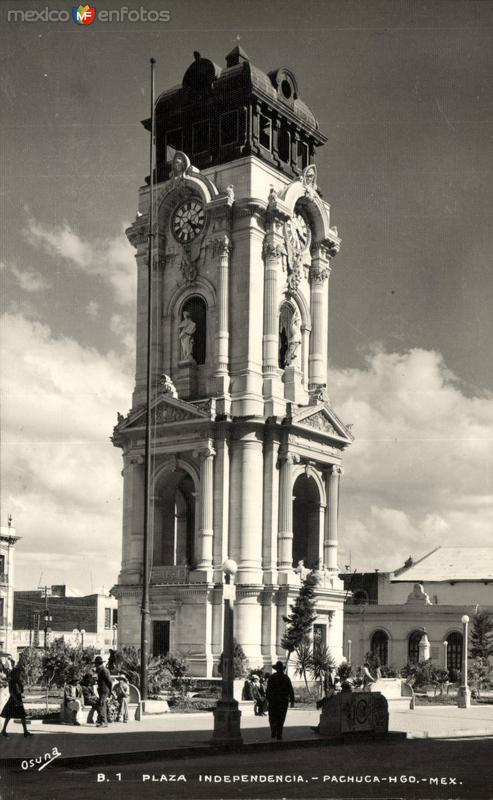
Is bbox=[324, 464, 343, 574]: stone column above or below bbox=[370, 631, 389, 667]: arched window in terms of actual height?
above

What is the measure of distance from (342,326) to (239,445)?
10.1m

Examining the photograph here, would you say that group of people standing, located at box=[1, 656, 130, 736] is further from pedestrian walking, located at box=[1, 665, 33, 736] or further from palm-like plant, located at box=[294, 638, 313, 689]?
palm-like plant, located at box=[294, 638, 313, 689]

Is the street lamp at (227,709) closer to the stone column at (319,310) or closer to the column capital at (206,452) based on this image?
the column capital at (206,452)

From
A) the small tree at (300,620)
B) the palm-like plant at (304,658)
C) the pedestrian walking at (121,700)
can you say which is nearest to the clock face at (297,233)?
the small tree at (300,620)

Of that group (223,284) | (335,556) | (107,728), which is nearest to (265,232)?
(223,284)

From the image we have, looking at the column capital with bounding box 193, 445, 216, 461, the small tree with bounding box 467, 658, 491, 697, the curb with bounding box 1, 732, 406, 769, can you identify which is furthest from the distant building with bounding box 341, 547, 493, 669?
the curb with bounding box 1, 732, 406, 769

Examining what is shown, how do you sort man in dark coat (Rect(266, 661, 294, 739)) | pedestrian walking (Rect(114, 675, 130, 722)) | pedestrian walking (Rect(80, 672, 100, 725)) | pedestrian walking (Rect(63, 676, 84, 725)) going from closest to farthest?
1. man in dark coat (Rect(266, 661, 294, 739))
2. pedestrian walking (Rect(63, 676, 84, 725))
3. pedestrian walking (Rect(114, 675, 130, 722))
4. pedestrian walking (Rect(80, 672, 100, 725))

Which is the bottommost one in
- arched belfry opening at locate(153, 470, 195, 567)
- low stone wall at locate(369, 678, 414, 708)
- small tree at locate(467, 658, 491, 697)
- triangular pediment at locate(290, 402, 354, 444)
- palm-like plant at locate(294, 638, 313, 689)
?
small tree at locate(467, 658, 491, 697)

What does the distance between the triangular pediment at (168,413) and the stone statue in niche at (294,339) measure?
5.74m

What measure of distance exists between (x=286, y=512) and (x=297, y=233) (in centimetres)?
1500

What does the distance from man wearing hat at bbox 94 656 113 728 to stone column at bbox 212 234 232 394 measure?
30.2 meters

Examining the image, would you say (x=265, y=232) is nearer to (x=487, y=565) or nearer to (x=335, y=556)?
(x=335, y=556)

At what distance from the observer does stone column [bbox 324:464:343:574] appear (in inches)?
2522

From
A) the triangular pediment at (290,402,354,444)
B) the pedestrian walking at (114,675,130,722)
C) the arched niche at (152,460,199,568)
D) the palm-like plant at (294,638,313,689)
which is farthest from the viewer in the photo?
the arched niche at (152,460,199,568)
